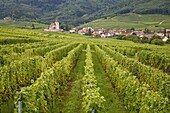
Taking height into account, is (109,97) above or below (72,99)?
below

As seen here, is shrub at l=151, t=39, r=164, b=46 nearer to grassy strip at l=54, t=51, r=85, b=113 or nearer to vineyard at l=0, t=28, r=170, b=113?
vineyard at l=0, t=28, r=170, b=113

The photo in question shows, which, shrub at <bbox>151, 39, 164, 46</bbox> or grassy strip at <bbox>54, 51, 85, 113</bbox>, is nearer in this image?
grassy strip at <bbox>54, 51, 85, 113</bbox>

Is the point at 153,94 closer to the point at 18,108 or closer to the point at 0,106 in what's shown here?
the point at 18,108

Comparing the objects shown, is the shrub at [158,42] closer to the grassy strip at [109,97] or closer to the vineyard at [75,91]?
the vineyard at [75,91]

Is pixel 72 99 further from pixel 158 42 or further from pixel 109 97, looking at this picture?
pixel 158 42

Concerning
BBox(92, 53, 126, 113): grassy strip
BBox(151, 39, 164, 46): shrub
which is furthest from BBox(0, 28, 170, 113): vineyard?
BBox(151, 39, 164, 46): shrub

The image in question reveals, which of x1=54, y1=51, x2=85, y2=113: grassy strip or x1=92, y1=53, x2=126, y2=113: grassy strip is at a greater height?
x1=54, y1=51, x2=85, y2=113: grassy strip

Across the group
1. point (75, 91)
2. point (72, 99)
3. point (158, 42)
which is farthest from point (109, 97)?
point (158, 42)

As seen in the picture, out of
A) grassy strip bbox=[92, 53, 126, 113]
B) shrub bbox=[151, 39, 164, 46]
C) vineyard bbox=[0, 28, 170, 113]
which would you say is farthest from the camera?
shrub bbox=[151, 39, 164, 46]

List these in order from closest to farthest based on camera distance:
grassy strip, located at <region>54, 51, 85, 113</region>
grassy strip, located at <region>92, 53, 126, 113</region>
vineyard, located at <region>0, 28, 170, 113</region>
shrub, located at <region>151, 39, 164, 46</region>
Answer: vineyard, located at <region>0, 28, 170, 113</region> < grassy strip, located at <region>54, 51, 85, 113</region> < grassy strip, located at <region>92, 53, 126, 113</region> < shrub, located at <region>151, 39, 164, 46</region>

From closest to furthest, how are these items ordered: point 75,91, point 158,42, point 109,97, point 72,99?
1. point 72,99
2. point 109,97
3. point 75,91
4. point 158,42

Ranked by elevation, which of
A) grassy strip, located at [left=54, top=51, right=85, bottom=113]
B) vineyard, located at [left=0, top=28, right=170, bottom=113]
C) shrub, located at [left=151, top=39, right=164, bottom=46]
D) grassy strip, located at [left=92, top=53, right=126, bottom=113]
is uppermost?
vineyard, located at [left=0, top=28, right=170, bottom=113]

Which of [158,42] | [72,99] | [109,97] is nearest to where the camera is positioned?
[72,99]

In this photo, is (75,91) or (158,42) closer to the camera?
(75,91)
